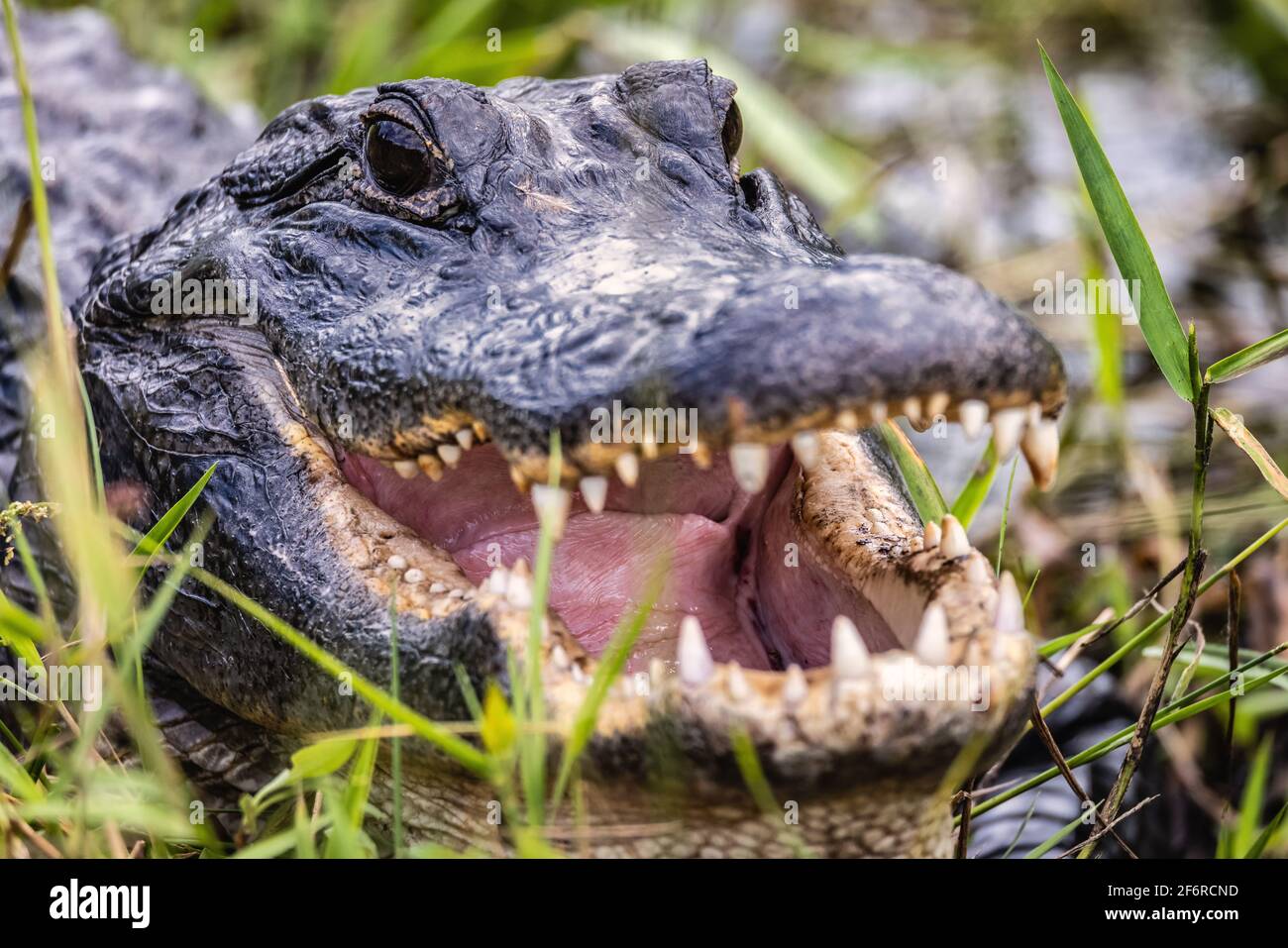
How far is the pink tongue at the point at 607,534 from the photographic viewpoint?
246 cm

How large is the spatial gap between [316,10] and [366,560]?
4.29 metres

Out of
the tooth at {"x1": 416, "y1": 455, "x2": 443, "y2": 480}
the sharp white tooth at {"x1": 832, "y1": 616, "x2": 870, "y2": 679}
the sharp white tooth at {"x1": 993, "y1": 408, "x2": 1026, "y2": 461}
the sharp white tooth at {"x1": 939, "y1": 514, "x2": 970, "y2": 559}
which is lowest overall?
the sharp white tooth at {"x1": 832, "y1": 616, "x2": 870, "y2": 679}

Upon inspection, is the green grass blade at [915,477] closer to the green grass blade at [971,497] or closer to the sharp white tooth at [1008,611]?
the green grass blade at [971,497]

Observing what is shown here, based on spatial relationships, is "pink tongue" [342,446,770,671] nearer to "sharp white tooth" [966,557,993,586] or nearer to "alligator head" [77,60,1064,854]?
"alligator head" [77,60,1064,854]

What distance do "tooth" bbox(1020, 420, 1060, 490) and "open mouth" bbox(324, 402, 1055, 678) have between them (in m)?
0.20

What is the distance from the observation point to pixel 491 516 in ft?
8.30

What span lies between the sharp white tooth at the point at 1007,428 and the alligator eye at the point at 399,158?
1111mm

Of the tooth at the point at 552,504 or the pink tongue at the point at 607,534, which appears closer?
the tooth at the point at 552,504

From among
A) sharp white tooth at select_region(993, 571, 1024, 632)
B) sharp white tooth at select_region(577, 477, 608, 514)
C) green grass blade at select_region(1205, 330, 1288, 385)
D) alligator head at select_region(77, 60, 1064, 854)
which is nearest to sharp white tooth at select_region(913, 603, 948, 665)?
alligator head at select_region(77, 60, 1064, 854)

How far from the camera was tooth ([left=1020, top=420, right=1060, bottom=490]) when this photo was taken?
78.8 inches

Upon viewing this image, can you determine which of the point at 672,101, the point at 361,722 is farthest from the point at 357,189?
the point at 361,722

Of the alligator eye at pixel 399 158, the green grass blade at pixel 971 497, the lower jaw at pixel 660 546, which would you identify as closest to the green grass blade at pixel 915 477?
the green grass blade at pixel 971 497

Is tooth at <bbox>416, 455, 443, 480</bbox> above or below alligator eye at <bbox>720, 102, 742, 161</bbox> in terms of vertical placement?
below

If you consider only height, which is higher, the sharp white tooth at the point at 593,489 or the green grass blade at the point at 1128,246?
the green grass blade at the point at 1128,246
